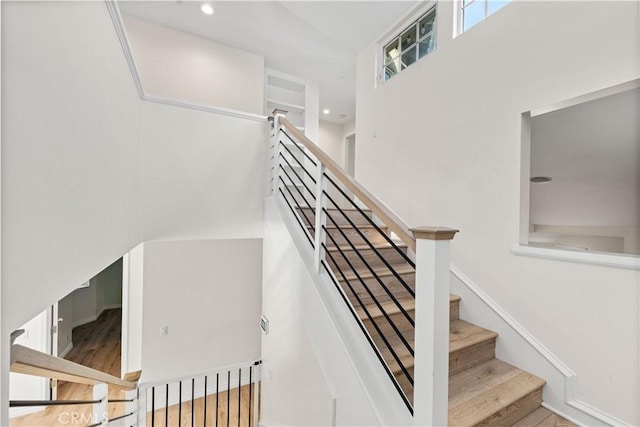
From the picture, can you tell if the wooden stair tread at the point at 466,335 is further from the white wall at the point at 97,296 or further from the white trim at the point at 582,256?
the white wall at the point at 97,296

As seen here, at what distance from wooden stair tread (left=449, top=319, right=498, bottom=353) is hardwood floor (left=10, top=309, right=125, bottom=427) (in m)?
4.03

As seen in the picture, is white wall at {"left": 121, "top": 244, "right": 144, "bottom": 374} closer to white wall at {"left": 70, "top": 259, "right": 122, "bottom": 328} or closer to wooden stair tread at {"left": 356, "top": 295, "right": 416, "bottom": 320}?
white wall at {"left": 70, "top": 259, "right": 122, "bottom": 328}

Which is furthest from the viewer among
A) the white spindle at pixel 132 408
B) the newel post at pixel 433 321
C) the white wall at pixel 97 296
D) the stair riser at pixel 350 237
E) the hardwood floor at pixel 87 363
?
the white wall at pixel 97 296

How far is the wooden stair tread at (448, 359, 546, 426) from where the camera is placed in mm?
1456

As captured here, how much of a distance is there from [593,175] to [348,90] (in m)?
4.04

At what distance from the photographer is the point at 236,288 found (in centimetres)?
423

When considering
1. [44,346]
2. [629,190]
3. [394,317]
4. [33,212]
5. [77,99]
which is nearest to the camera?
[33,212]

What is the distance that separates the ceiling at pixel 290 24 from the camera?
317 cm

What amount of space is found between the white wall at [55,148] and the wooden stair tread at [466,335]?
198 centimetres

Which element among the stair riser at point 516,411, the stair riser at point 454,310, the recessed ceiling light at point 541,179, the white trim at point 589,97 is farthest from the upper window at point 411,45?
the stair riser at point 516,411


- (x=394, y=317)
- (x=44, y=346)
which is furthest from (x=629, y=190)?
(x=44, y=346)

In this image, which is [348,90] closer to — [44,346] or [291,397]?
[291,397]

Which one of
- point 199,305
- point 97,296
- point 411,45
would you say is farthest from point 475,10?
point 97,296

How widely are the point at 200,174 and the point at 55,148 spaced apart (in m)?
1.49
